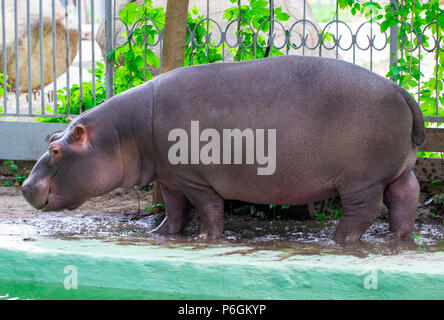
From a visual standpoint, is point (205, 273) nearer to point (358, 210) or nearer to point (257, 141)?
point (257, 141)

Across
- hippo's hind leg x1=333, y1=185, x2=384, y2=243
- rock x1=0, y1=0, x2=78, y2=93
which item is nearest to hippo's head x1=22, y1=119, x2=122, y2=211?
hippo's hind leg x1=333, y1=185, x2=384, y2=243

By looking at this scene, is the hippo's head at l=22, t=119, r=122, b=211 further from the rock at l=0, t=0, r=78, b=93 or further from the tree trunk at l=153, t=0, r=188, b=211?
the rock at l=0, t=0, r=78, b=93

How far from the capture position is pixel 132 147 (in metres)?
4.63

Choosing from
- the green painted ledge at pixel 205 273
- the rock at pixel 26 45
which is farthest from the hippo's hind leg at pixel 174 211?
the rock at pixel 26 45

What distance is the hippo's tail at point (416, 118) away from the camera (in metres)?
4.32

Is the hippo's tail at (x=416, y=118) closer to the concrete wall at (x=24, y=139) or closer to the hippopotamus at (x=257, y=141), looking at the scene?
the hippopotamus at (x=257, y=141)

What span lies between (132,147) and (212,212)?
0.71 metres

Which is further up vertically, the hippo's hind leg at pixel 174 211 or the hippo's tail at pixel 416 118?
the hippo's tail at pixel 416 118

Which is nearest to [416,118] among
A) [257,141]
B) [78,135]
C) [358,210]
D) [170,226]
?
[358,210]

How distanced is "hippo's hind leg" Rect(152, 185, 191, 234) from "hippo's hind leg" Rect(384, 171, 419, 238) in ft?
4.77

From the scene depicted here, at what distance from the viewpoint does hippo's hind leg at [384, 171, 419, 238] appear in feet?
14.8

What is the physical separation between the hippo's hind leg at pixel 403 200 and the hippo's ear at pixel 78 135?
2.09 metres

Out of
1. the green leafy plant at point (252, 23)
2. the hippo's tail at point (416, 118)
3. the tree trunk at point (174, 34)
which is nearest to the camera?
the hippo's tail at point (416, 118)
